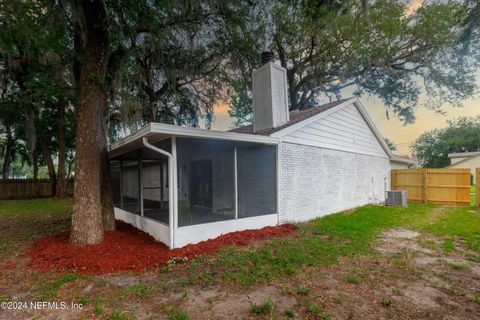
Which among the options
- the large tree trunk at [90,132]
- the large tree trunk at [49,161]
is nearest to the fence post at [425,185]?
the large tree trunk at [90,132]

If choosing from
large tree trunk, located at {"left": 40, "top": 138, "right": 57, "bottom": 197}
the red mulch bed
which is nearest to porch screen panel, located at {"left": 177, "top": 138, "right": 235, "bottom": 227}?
the red mulch bed

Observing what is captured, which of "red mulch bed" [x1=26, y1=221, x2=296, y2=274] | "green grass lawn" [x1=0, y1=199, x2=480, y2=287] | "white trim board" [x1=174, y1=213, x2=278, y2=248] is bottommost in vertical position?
"green grass lawn" [x1=0, y1=199, x2=480, y2=287]

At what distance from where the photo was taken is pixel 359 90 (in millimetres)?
15602

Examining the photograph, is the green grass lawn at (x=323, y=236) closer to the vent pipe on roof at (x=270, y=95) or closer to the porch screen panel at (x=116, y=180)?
the porch screen panel at (x=116, y=180)

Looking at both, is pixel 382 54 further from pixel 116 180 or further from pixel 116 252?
pixel 116 252

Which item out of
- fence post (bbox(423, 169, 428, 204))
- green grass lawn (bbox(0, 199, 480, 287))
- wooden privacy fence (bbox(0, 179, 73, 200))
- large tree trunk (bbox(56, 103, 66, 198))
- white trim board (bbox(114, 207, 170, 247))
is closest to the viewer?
green grass lawn (bbox(0, 199, 480, 287))

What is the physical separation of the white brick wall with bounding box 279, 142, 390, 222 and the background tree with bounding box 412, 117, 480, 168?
985 inches

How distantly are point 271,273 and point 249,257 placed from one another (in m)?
0.65

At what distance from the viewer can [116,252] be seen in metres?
4.30

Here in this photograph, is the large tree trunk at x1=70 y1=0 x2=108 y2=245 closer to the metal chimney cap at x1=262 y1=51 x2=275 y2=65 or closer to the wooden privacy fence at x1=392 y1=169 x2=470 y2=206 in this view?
the metal chimney cap at x1=262 y1=51 x2=275 y2=65

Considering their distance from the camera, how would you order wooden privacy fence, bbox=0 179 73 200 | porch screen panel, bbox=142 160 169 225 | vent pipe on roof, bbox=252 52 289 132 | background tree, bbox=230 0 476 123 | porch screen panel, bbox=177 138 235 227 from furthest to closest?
wooden privacy fence, bbox=0 179 73 200
background tree, bbox=230 0 476 123
vent pipe on roof, bbox=252 52 289 132
porch screen panel, bbox=142 160 169 225
porch screen panel, bbox=177 138 235 227

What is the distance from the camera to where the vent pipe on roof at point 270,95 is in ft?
23.1

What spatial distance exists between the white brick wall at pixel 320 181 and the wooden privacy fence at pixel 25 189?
15.7 metres

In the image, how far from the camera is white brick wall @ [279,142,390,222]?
6.43 m
